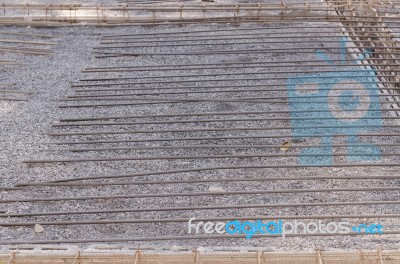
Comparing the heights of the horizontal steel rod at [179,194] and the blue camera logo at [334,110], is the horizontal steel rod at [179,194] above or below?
below

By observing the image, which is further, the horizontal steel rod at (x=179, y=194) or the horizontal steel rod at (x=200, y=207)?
the horizontal steel rod at (x=179, y=194)

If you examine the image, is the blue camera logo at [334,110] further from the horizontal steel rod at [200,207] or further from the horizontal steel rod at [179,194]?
the horizontal steel rod at [200,207]

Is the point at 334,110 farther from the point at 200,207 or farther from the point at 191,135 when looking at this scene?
the point at 200,207

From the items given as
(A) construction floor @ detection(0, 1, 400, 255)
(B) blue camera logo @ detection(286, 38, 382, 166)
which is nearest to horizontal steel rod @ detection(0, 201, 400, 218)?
(A) construction floor @ detection(0, 1, 400, 255)

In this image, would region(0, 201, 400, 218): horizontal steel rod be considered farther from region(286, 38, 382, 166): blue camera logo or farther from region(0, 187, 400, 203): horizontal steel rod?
region(286, 38, 382, 166): blue camera logo

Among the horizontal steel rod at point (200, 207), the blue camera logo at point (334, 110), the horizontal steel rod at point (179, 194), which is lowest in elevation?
the horizontal steel rod at point (200, 207)

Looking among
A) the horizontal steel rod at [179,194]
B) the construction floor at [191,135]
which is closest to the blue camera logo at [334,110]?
the construction floor at [191,135]

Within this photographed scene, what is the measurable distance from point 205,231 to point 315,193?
4.52 feet

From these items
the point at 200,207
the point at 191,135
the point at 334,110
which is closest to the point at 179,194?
the point at 200,207

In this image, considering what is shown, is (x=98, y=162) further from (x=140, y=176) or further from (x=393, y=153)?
(x=393, y=153)

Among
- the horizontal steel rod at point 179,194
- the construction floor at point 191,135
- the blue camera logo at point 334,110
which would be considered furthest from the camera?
the blue camera logo at point 334,110

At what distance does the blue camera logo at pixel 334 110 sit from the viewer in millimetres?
8711

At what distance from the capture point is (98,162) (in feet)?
27.9

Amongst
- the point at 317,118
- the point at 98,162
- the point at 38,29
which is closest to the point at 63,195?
the point at 98,162
